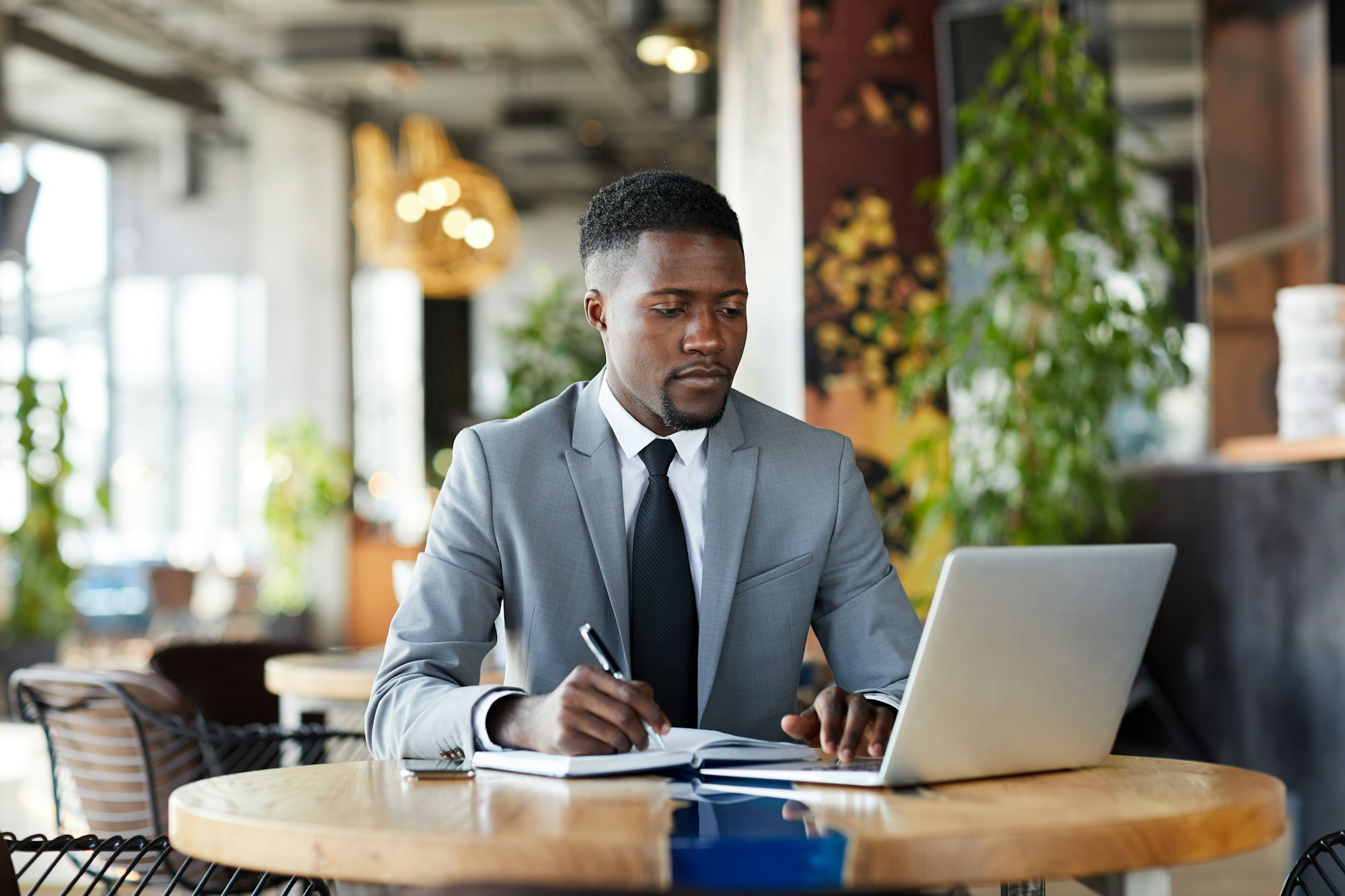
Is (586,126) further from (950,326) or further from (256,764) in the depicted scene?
(256,764)

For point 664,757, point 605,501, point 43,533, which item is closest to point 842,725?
point 664,757

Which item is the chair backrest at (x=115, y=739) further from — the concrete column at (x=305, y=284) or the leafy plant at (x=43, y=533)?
the concrete column at (x=305, y=284)

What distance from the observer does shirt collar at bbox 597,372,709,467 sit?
1851mm

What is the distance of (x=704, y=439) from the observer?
6.16ft

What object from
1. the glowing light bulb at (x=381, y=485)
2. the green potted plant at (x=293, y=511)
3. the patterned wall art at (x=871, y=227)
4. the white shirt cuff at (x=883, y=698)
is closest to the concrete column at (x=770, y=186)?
the patterned wall art at (x=871, y=227)

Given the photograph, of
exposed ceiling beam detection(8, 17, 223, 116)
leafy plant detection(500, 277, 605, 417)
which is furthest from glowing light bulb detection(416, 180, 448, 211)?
exposed ceiling beam detection(8, 17, 223, 116)

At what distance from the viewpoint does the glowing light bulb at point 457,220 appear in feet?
26.8

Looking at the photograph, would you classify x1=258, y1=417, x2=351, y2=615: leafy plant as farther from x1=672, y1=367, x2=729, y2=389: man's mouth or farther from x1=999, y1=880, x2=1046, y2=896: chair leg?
x1=999, y1=880, x2=1046, y2=896: chair leg

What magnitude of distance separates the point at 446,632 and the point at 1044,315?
2.80 metres

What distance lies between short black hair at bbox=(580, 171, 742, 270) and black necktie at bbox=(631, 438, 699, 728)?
354 millimetres

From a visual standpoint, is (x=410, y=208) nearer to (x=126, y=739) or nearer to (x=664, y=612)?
(x=126, y=739)

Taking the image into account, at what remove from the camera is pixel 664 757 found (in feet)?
4.59

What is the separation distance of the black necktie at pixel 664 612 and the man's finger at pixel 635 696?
0.33 m

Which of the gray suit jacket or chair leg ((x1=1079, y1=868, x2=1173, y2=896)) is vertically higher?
the gray suit jacket
